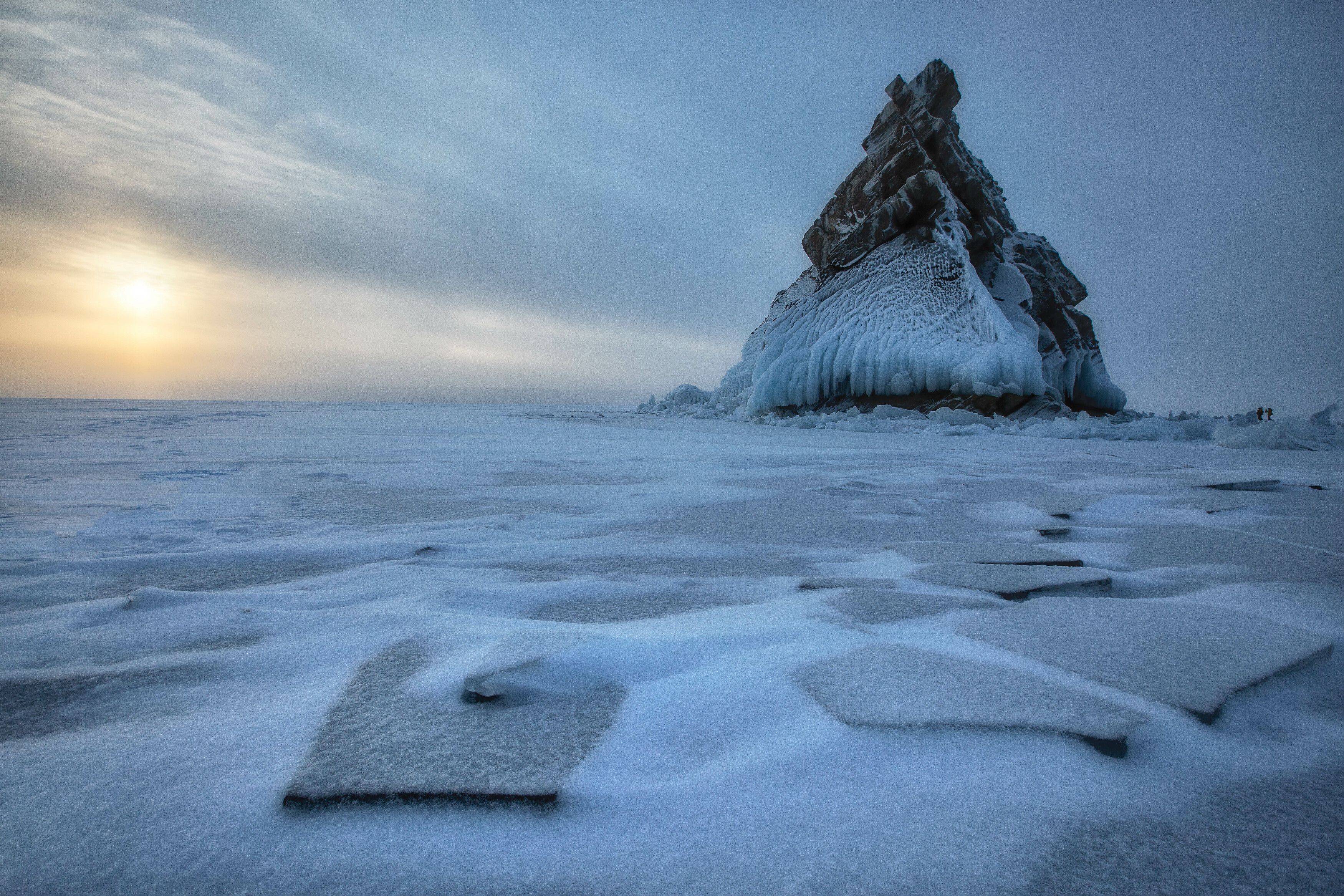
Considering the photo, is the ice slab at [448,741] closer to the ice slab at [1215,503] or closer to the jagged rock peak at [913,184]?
the ice slab at [1215,503]

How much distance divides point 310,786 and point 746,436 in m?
5.33

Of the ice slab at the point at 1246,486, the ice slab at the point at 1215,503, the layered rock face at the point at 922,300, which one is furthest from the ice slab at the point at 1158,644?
the layered rock face at the point at 922,300

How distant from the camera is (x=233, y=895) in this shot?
0.37m

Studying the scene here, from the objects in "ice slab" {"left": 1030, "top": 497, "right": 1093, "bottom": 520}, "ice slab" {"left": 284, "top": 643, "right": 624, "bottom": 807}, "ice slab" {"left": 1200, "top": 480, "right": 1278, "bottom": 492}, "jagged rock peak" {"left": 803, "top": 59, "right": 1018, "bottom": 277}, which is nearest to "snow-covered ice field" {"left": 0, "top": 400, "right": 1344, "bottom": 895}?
"ice slab" {"left": 284, "top": 643, "right": 624, "bottom": 807}

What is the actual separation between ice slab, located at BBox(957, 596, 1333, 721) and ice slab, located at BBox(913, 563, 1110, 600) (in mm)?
60

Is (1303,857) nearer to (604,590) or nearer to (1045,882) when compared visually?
(1045,882)

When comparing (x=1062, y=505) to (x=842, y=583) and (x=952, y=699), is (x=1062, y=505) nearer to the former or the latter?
(x=842, y=583)

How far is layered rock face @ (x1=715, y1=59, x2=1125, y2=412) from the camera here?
28.5 ft

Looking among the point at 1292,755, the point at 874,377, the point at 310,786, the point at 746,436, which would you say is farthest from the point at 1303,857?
the point at 874,377

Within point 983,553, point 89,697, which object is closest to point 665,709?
point 89,697

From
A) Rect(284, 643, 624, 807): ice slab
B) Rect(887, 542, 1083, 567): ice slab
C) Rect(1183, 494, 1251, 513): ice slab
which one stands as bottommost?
Rect(284, 643, 624, 807): ice slab

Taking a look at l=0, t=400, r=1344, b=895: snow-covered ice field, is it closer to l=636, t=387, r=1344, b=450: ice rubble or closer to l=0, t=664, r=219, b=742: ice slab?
l=0, t=664, r=219, b=742: ice slab

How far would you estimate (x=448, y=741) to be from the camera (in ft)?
1.73

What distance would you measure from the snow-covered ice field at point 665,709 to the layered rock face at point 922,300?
25.4ft
